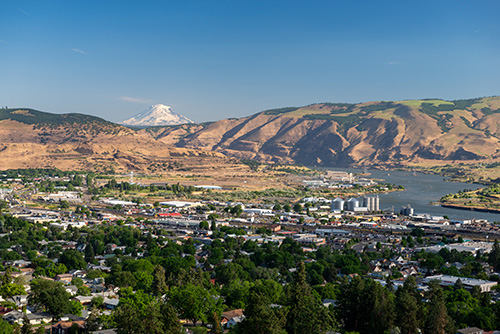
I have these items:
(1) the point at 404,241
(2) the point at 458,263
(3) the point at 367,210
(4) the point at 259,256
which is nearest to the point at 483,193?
(3) the point at 367,210

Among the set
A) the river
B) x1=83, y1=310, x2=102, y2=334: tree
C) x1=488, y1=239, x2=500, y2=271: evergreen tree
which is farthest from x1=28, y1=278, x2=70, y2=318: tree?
the river

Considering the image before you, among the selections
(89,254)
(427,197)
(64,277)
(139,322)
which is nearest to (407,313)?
(139,322)

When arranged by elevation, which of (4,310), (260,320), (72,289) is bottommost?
(72,289)

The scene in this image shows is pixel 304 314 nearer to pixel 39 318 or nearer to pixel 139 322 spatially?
pixel 139 322

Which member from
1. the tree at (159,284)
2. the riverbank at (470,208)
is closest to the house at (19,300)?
the tree at (159,284)

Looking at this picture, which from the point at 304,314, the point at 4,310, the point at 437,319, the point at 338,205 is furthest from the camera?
the point at 338,205

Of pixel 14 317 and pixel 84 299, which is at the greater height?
pixel 14 317

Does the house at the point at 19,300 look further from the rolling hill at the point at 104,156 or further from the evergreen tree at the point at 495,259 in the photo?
the rolling hill at the point at 104,156

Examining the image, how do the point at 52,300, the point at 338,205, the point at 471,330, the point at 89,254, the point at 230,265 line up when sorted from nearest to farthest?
the point at 471,330 → the point at 52,300 → the point at 230,265 → the point at 89,254 → the point at 338,205

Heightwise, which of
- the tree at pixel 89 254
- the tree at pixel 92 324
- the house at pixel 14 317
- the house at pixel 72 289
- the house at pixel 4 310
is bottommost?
the tree at pixel 89 254
